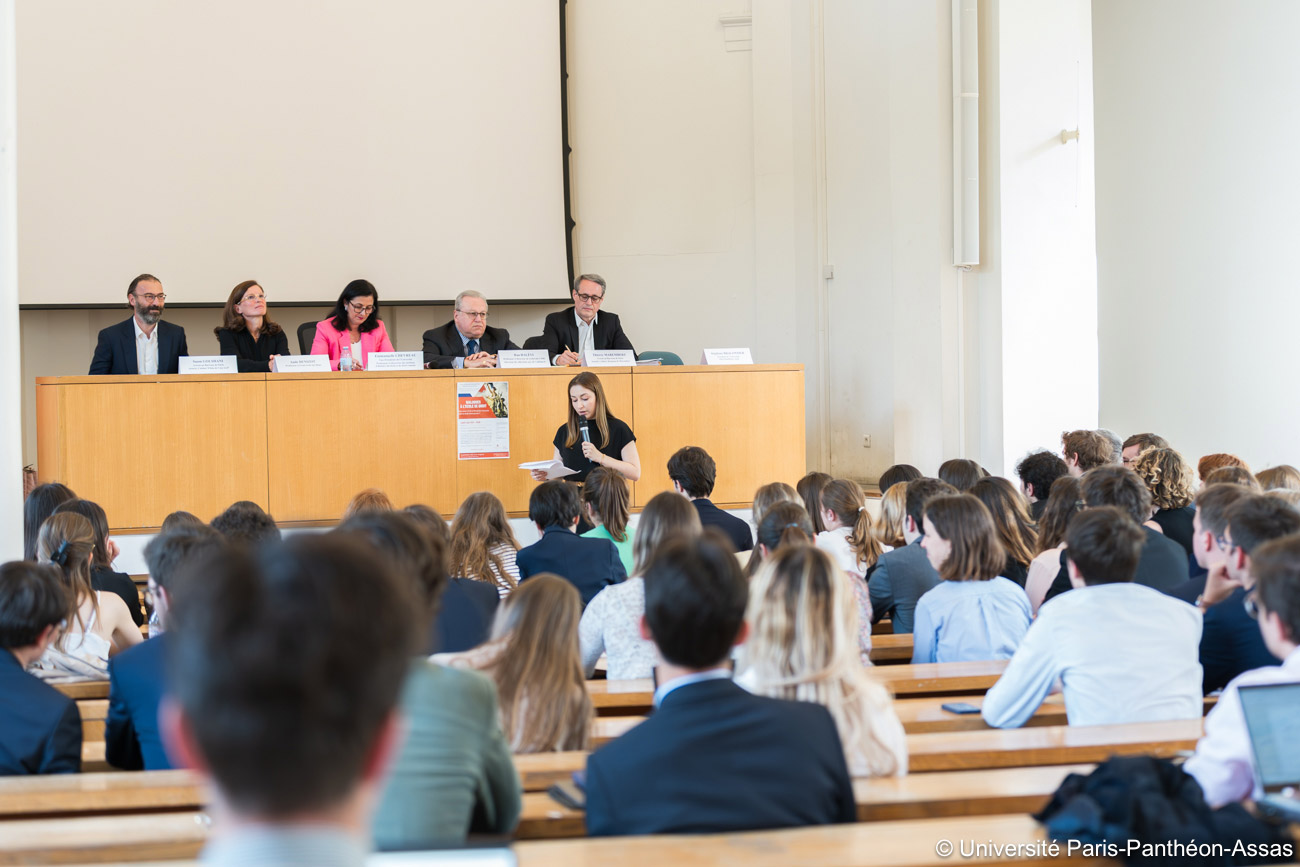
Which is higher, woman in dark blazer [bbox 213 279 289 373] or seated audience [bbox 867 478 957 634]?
woman in dark blazer [bbox 213 279 289 373]

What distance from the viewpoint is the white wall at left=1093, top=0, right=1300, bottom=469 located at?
7801 mm

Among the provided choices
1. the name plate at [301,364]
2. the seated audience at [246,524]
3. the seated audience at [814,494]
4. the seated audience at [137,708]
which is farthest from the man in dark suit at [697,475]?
the seated audience at [137,708]

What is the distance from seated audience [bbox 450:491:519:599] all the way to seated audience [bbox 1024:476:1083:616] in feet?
5.72

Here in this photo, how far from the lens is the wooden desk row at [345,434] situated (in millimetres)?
6047

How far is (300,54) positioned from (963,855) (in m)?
8.79

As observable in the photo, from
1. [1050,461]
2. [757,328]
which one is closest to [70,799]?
[1050,461]

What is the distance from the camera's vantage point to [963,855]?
1533 mm

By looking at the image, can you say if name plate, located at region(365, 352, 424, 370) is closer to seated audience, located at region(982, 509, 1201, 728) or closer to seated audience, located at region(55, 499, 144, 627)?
seated audience, located at region(55, 499, 144, 627)

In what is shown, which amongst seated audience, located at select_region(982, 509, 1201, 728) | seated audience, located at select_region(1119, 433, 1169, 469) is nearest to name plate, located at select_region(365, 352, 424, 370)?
seated audience, located at select_region(1119, 433, 1169, 469)

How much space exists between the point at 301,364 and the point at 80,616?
10.5 feet

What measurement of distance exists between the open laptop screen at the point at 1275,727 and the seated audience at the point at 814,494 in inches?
117

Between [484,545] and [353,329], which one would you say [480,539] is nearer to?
[484,545]

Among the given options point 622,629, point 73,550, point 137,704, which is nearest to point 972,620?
point 622,629

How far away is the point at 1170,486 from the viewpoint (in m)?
4.30
